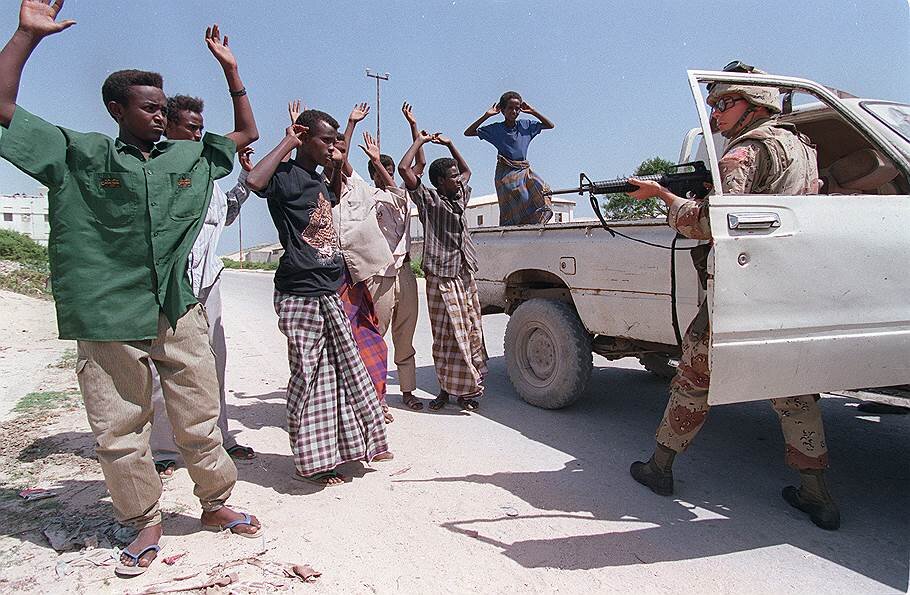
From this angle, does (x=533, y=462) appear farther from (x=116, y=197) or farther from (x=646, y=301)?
(x=116, y=197)

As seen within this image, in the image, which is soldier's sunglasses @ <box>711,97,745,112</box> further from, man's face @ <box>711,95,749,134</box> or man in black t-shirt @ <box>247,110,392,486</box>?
man in black t-shirt @ <box>247,110,392,486</box>

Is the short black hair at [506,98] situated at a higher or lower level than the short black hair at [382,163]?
higher

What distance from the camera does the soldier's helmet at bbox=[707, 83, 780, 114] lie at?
2961 mm

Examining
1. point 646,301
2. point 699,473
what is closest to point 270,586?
point 699,473

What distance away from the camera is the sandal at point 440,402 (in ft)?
15.9

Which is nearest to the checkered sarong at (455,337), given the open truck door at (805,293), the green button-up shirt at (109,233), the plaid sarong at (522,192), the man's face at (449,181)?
the man's face at (449,181)

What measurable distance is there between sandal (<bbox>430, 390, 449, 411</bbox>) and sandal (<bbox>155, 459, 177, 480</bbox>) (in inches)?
78.4

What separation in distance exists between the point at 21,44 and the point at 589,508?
10.0 ft

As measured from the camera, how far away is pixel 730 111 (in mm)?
3025

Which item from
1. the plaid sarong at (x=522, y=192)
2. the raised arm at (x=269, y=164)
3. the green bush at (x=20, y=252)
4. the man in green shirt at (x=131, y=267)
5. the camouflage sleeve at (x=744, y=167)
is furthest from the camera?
the green bush at (x=20, y=252)

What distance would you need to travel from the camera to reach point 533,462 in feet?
12.1

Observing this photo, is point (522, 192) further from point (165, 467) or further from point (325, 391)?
point (165, 467)

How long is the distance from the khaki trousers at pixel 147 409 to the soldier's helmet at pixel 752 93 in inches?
106

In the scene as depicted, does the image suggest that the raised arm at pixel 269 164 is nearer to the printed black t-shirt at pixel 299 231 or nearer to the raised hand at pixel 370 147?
the printed black t-shirt at pixel 299 231
